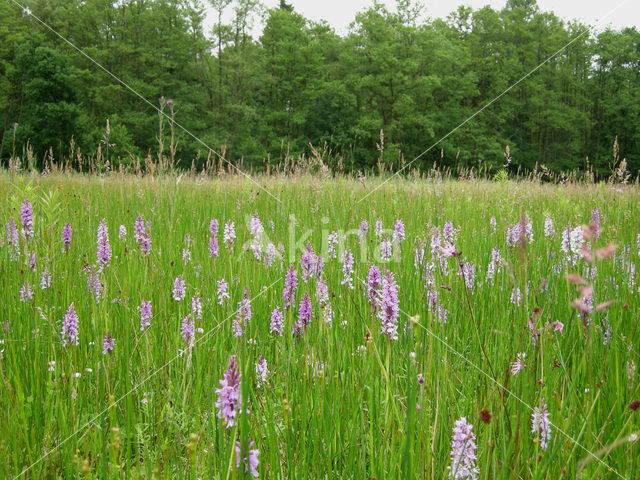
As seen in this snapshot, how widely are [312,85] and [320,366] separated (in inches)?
1448

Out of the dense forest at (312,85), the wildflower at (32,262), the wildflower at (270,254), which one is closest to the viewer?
the wildflower at (32,262)

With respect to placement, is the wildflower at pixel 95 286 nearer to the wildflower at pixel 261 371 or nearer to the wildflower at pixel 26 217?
the wildflower at pixel 26 217

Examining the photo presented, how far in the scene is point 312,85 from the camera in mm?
36125

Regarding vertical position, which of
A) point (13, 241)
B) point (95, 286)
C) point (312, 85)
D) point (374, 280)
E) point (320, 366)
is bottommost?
point (320, 366)

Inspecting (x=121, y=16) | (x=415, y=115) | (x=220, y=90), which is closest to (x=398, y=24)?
(x=415, y=115)

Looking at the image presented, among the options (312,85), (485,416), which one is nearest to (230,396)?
(485,416)

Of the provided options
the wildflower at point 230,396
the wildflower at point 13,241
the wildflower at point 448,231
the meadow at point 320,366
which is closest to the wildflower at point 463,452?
the meadow at point 320,366

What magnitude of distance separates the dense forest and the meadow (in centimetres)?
2886

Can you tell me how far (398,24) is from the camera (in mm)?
39938

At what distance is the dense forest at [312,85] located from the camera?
32562 mm

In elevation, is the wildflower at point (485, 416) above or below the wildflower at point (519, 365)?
above

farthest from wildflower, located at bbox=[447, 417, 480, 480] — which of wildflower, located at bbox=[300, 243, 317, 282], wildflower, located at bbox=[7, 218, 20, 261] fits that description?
wildflower, located at bbox=[7, 218, 20, 261]

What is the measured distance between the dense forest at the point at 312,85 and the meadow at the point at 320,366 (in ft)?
94.7

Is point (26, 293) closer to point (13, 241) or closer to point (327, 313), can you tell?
point (13, 241)
